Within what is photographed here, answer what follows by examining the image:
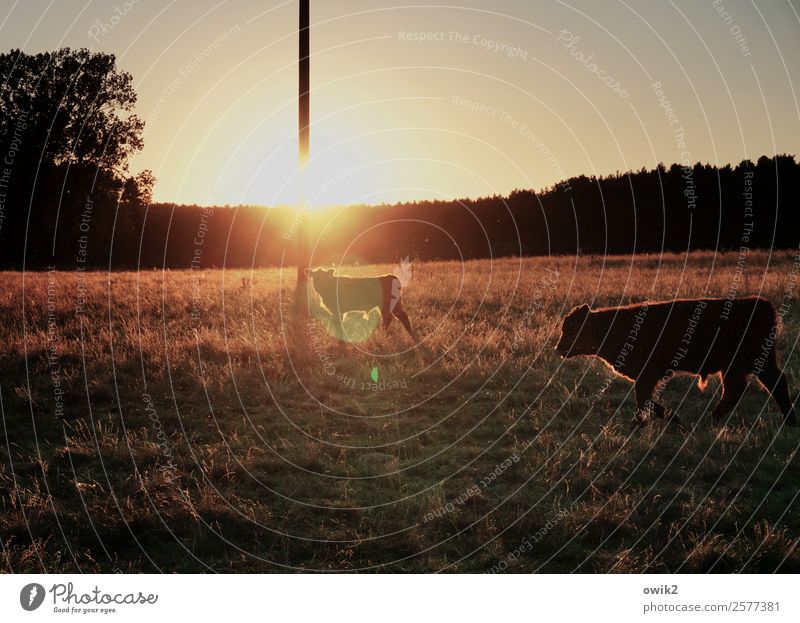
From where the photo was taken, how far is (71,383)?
10328 mm

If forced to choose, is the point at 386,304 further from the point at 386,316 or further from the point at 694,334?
the point at 694,334

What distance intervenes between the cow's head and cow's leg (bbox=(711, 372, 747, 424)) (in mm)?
1718

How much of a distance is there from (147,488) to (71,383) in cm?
446

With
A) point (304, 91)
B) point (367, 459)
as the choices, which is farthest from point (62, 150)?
point (367, 459)

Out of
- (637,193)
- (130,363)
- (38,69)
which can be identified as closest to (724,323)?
(130,363)

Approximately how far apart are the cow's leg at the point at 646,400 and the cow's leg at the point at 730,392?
2.22 ft

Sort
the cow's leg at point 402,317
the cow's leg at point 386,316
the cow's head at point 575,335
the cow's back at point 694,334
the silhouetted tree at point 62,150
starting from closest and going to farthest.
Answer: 1. the cow's back at point 694,334
2. the cow's head at point 575,335
3. the cow's leg at point 402,317
4. the cow's leg at point 386,316
5. the silhouetted tree at point 62,150

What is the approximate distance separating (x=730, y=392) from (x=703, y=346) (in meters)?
0.67

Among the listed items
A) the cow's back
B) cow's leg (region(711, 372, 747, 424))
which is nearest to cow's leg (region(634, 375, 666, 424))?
the cow's back

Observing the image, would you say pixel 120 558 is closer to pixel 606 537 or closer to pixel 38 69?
pixel 606 537

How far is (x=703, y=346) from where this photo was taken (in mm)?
8359

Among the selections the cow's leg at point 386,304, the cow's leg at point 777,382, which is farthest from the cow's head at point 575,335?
the cow's leg at point 386,304

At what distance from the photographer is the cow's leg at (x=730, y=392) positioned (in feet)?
27.5

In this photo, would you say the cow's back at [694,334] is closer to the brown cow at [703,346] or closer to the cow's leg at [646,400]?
the brown cow at [703,346]
